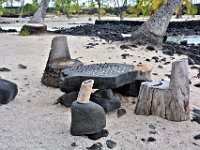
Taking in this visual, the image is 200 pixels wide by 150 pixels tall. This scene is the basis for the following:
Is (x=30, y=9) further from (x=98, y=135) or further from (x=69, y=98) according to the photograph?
(x=98, y=135)

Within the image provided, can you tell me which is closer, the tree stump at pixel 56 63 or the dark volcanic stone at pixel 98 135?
the dark volcanic stone at pixel 98 135

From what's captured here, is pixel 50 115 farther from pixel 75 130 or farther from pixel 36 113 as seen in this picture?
pixel 75 130

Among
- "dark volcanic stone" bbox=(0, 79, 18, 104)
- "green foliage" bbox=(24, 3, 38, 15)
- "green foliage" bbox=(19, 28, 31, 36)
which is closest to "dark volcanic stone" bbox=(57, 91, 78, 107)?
"dark volcanic stone" bbox=(0, 79, 18, 104)

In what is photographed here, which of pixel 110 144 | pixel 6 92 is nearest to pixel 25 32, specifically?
pixel 6 92

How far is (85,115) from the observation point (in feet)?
11.0

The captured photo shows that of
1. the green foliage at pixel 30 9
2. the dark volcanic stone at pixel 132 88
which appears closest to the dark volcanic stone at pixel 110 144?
the dark volcanic stone at pixel 132 88

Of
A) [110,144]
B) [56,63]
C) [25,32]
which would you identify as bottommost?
[110,144]

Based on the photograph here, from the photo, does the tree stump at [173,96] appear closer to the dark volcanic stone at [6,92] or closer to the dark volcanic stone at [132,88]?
the dark volcanic stone at [132,88]

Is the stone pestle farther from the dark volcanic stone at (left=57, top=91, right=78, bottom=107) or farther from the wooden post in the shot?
the dark volcanic stone at (left=57, top=91, right=78, bottom=107)

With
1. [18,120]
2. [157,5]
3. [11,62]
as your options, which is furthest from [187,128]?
[157,5]

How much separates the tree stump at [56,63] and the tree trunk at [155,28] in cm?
404

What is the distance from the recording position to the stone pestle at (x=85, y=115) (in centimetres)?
334

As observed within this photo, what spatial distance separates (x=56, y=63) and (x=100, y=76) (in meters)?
1.33

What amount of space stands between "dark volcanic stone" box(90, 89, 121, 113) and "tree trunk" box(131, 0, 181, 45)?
16.9 feet
